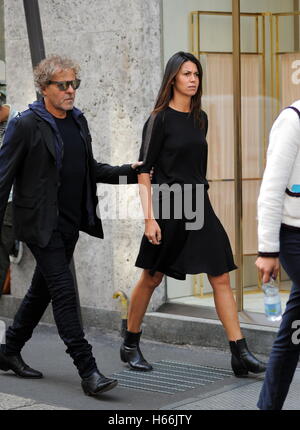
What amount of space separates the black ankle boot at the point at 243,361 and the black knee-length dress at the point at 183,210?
459 mm

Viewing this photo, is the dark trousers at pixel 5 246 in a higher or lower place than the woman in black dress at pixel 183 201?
lower

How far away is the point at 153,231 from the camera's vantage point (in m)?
6.27

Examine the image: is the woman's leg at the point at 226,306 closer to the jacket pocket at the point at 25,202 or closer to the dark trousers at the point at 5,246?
the jacket pocket at the point at 25,202

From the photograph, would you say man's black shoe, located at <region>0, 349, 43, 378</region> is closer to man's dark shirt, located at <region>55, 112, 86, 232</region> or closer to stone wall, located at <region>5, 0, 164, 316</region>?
man's dark shirt, located at <region>55, 112, 86, 232</region>

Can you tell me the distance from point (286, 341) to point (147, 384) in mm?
1795

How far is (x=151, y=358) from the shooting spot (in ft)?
23.1

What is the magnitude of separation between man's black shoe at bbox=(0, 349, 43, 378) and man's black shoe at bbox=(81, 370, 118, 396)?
646 millimetres

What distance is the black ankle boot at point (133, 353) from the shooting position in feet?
21.7

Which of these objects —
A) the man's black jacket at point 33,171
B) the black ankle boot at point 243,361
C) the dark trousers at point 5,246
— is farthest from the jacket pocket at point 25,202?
the dark trousers at point 5,246

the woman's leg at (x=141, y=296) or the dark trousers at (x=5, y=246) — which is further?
→ the dark trousers at (x=5, y=246)

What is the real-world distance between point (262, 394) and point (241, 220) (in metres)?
2.96

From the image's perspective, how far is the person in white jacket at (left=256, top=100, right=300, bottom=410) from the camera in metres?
4.47
